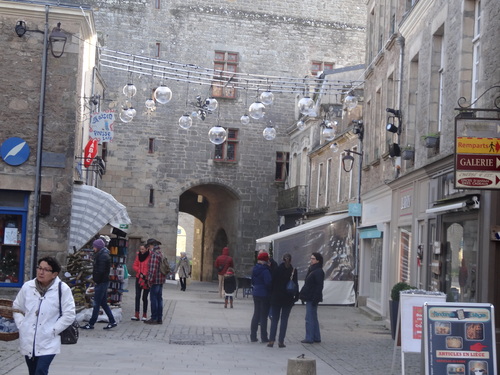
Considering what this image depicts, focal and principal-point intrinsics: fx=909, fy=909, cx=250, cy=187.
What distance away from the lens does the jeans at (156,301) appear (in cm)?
1680

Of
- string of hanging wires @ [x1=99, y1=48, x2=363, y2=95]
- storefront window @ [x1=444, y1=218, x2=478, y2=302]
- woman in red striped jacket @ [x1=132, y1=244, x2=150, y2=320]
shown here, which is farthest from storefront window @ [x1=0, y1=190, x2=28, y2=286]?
storefront window @ [x1=444, y1=218, x2=478, y2=302]

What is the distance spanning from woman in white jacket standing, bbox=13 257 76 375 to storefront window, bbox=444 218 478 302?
6.74 meters

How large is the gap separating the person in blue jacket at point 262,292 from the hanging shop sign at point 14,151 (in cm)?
640

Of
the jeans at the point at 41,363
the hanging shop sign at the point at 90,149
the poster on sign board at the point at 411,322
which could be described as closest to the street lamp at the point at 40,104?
the hanging shop sign at the point at 90,149

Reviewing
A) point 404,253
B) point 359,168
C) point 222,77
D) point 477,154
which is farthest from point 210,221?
point 477,154

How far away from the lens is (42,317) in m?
7.39

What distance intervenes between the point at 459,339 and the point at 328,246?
18.5 meters

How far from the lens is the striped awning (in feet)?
62.6

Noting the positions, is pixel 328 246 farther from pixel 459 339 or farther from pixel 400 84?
pixel 459 339

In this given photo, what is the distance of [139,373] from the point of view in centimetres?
1038

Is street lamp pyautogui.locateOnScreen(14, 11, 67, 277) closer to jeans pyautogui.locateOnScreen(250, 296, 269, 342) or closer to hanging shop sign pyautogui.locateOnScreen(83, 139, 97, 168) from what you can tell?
hanging shop sign pyautogui.locateOnScreen(83, 139, 97, 168)

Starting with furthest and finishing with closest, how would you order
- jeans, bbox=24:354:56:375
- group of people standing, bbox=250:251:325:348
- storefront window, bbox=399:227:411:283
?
storefront window, bbox=399:227:411:283 < group of people standing, bbox=250:251:325:348 < jeans, bbox=24:354:56:375

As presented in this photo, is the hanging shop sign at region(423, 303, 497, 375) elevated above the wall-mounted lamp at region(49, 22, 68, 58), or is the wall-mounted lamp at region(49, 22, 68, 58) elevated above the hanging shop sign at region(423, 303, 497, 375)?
the wall-mounted lamp at region(49, 22, 68, 58)

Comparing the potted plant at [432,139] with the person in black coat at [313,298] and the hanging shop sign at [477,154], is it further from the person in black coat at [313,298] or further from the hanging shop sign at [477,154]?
the hanging shop sign at [477,154]
